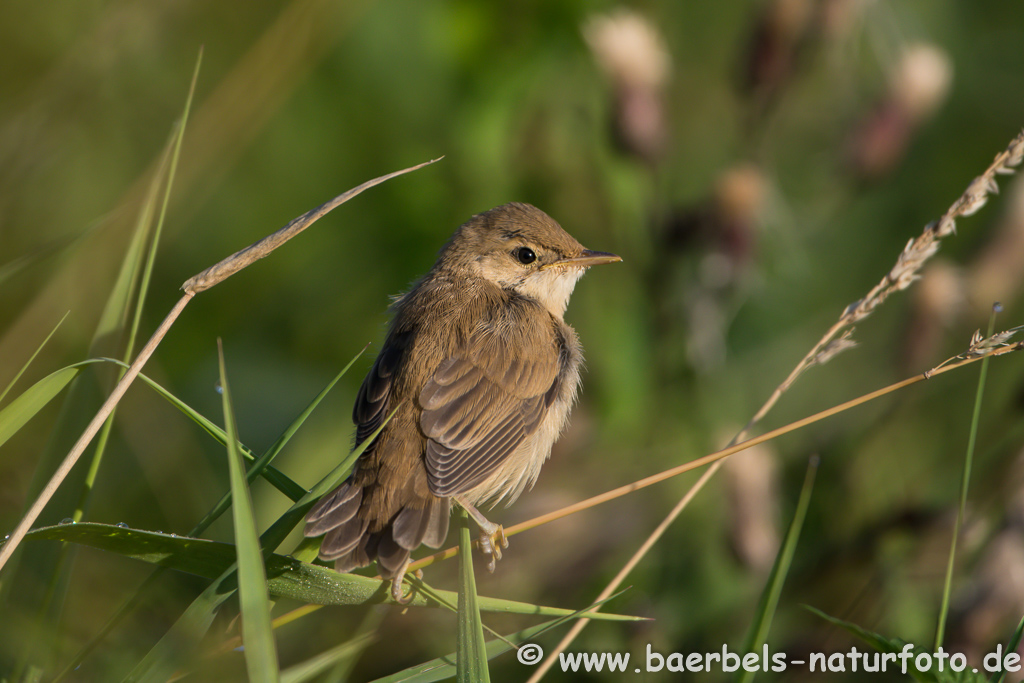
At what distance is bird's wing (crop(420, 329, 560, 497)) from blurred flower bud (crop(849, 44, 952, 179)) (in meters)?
2.23

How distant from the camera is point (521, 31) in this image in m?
4.82

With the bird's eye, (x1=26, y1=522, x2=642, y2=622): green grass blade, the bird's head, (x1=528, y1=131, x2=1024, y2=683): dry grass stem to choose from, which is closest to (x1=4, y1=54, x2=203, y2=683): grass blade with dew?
(x1=26, y1=522, x2=642, y2=622): green grass blade

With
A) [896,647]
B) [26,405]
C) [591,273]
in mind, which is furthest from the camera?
[591,273]

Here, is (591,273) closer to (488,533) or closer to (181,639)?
(488,533)

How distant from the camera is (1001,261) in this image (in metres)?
4.16

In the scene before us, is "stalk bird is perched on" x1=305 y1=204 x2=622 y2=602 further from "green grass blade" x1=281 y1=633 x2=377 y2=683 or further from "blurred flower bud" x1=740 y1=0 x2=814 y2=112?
"blurred flower bud" x1=740 y1=0 x2=814 y2=112

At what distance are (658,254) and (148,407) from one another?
2.91 m

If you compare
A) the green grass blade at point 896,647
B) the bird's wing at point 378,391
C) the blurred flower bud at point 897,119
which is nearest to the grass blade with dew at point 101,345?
the bird's wing at point 378,391

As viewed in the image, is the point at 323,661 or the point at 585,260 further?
the point at 585,260

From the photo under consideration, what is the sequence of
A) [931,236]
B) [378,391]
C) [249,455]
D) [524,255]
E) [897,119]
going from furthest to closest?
1. [897,119]
2. [524,255]
3. [378,391]
4. [931,236]
5. [249,455]

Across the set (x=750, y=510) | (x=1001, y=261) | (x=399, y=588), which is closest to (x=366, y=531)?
(x=399, y=588)

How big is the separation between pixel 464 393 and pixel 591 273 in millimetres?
2123

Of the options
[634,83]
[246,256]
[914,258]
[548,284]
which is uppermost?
[634,83]

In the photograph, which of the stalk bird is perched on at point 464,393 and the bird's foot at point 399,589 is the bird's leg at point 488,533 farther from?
the bird's foot at point 399,589
